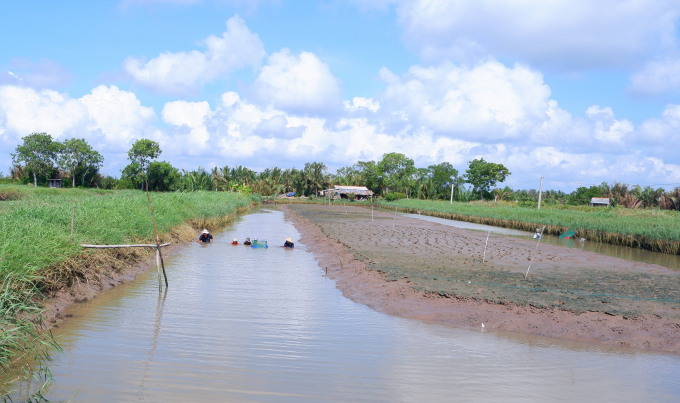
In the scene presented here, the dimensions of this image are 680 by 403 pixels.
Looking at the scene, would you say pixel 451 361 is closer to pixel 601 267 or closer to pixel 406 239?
pixel 601 267

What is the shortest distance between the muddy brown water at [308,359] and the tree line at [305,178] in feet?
110

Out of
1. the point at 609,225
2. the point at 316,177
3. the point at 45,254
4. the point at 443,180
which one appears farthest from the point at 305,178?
the point at 45,254

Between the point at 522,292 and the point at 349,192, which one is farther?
the point at 349,192

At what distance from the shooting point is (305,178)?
72625 millimetres

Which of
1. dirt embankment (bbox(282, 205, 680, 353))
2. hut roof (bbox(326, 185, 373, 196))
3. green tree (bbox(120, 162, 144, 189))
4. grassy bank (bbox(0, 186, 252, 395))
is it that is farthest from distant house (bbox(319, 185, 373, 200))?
grassy bank (bbox(0, 186, 252, 395))

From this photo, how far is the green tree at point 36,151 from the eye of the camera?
50969mm

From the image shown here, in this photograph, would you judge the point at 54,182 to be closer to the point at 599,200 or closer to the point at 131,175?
the point at 131,175

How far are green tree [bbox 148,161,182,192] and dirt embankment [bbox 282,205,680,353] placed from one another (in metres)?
46.5

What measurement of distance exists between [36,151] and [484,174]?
184 feet

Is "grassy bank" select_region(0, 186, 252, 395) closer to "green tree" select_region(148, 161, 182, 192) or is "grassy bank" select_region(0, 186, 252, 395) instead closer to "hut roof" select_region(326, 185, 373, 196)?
"green tree" select_region(148, 161, 182, 192)

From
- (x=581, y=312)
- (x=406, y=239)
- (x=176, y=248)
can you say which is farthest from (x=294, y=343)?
(x=406, y=239)

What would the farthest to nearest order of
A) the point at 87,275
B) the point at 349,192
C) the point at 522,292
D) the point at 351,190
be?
the point at 351,190
the point at 349,192
the point at 522,292
the point at 87,275

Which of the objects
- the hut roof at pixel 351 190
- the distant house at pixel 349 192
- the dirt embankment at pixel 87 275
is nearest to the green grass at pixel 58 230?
the dirt embankment at pixel 87 275

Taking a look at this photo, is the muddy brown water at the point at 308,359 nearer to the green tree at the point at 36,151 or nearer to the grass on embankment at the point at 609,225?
the grass on embankment at the point at 609,225
